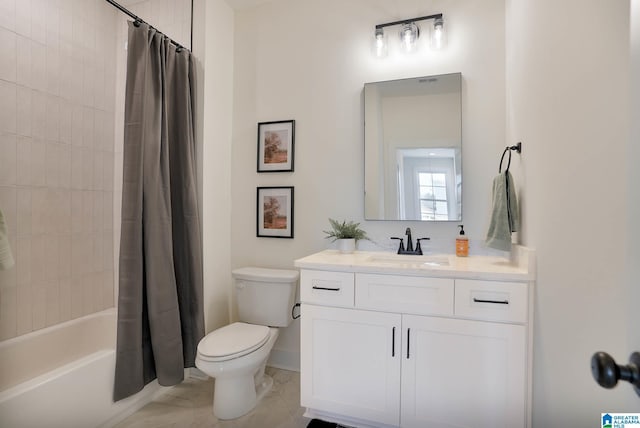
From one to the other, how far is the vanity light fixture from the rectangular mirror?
0.72 feet

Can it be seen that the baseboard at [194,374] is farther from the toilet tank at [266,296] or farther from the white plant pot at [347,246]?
the white plant pot at [347,246]

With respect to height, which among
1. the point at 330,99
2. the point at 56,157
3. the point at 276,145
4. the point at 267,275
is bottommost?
the point at 267,275

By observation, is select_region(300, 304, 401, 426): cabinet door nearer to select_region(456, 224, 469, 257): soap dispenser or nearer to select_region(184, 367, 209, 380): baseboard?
select_region(456, 224, 469, 257): soap dispenser

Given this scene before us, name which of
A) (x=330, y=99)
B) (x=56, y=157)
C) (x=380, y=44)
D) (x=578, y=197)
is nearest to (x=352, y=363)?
(x=578, y=197)

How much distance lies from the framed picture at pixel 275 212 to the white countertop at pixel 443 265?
0.54 metres

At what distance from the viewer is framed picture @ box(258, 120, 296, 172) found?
7.68 ft

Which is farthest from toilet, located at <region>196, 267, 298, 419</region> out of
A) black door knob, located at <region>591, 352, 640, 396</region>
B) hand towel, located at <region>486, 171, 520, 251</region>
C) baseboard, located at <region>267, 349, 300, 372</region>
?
black door knob, located at <region>591, 352, 640, 396</region>

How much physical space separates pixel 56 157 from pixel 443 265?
2601mm

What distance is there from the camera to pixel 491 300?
54.8 inches

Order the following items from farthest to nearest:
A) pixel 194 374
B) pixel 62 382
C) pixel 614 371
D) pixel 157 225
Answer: pixel 194 374
pixel 157 225
pixel 62 382
pixel 614 371

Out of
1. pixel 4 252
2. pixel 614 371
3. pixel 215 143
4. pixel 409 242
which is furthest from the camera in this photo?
pixel 215 143

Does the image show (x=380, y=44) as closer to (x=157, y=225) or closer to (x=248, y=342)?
(x=157, y=225)

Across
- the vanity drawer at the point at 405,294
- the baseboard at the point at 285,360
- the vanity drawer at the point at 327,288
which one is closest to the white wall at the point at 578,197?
the vanity drawer at the point at 405,294

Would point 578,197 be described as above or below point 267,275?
above
